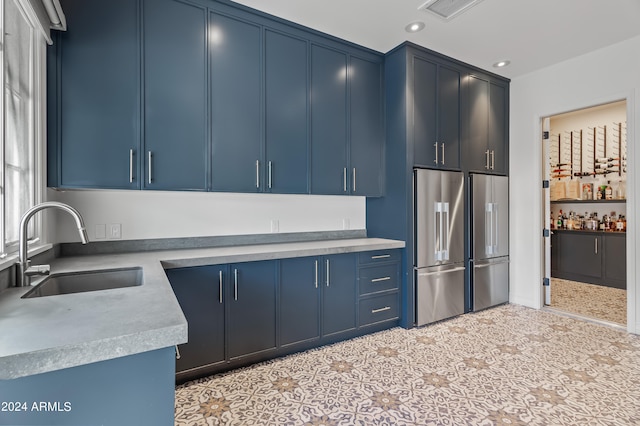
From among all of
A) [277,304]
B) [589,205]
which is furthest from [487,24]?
[589,205]

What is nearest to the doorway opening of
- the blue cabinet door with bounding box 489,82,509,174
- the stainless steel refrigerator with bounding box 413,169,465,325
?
the blue cabinet door with bounding box 489,82,509,174

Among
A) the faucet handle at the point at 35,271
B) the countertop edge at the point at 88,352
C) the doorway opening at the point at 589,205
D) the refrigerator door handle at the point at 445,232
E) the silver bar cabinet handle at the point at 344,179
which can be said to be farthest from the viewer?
the doorway opening at the point at 589,205

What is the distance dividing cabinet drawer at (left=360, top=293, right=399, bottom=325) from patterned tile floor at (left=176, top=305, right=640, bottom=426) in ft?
0.56

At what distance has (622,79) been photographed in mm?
3279

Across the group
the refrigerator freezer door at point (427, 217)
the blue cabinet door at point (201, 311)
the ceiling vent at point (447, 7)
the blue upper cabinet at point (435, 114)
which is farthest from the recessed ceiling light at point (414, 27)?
the blue cabinet door at point (201, 311)

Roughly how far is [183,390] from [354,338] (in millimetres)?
1555

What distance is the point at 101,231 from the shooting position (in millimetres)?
2469

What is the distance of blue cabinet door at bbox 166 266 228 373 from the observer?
223 cm

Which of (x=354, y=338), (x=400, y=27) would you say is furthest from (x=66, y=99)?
(x=354, y=338)

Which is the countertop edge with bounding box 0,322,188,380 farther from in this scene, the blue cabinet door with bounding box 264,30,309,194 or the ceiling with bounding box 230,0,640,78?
Answer: the ceiling with bounding box 230,0,640,78

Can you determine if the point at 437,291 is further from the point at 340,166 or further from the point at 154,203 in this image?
the point at 154,203

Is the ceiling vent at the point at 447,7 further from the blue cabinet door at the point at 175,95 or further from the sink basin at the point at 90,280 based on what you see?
the sink basin at the point at 90,280

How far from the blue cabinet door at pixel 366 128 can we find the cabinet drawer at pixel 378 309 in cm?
111

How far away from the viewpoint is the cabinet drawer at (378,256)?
10.2ft
